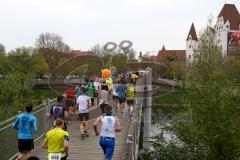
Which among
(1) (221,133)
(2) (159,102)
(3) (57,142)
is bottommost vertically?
(2) (159,102)

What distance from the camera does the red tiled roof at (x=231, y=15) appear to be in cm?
13738

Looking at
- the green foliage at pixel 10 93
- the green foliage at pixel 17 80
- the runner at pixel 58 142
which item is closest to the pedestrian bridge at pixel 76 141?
the runner at pixel 58 142

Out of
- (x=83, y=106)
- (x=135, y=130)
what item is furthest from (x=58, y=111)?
(x=135, y=130)

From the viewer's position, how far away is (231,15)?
454 feet

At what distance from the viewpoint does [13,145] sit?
40.0 ft

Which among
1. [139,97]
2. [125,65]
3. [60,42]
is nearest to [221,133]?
[139,97]

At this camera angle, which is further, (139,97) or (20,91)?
(20,91)

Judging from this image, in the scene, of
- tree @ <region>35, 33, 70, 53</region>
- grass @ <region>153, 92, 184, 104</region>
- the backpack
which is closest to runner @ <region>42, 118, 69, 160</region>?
the backpack

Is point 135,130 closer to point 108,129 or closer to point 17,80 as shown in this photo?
point 108,129

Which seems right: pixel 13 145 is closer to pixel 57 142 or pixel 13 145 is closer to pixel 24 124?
pixel 24 124

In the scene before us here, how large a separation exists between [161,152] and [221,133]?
2.65 metres

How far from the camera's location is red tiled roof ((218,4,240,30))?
137375 millimetres

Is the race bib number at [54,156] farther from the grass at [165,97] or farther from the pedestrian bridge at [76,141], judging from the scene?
the grass at [165,97]

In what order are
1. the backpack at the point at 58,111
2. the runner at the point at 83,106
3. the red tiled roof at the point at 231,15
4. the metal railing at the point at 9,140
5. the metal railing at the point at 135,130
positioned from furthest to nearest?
the red tiled roof at the point at 231,15 < the runner at the point at 83,106 < the backpack at the point at 58,111 < the metal railing at the point at 135,130 < the metal railing at the point at 9,140
